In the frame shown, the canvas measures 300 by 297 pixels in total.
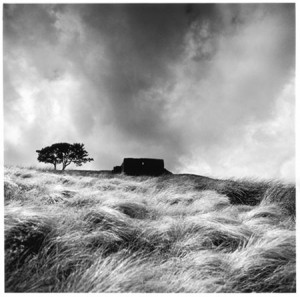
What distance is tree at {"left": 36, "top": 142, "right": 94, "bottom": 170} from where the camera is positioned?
2294 centimetres

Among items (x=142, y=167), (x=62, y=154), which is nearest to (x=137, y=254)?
(x=142, y=167)

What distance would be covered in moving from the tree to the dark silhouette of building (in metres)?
12.3

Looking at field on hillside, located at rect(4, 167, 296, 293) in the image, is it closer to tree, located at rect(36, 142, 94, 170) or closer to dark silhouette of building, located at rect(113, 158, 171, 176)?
dark silhouette of building, located at rect(113, 158, 171, 176)

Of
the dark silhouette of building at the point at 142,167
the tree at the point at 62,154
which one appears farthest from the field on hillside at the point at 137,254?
the tree at the point at 62,154

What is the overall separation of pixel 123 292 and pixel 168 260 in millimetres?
576

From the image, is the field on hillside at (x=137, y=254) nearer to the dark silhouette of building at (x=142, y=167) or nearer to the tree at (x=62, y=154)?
the dark silhouette of building at (x=142, y=167)

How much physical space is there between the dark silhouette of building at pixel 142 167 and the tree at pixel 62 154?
12.3 meters

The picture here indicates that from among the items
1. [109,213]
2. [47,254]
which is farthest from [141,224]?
[47,254]

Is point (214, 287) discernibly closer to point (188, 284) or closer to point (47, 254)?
point (188, 284)

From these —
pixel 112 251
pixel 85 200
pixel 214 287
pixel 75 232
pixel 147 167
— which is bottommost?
pixel 214 287

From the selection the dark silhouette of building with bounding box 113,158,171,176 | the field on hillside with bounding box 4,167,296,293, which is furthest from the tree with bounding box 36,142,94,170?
the field on hillside with bounding box 4,167,296,293

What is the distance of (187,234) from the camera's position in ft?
8.86

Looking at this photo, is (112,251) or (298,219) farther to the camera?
(298,219)

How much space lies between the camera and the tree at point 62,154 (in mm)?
22938
